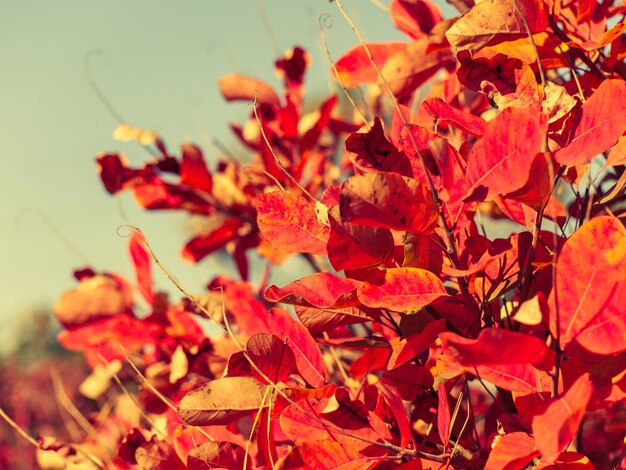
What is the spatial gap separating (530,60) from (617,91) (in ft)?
0.57

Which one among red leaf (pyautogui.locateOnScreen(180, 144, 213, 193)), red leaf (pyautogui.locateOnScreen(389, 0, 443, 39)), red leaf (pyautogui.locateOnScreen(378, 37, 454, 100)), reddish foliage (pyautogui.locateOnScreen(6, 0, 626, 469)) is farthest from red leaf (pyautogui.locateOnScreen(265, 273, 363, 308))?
red leaf (pyautogui.locateOnScreen(180, 144, 213, 193))

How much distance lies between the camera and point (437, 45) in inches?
34.9

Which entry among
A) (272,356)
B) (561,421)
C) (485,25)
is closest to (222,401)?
(272,356)

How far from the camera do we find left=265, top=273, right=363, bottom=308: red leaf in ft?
2.00

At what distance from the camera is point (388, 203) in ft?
1.66

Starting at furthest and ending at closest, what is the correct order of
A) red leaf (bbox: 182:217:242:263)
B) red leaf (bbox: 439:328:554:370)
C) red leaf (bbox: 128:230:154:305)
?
1. red leaf (bbox: 182:217:242:263)
2. red leaf (bbox: 128:230:154:305)
3. red leaf (bbox: 439:328:554:370)

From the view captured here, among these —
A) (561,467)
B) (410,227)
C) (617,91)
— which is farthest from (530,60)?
(561,467)

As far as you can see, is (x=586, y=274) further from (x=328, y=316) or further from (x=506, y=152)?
(x=328, y=316)

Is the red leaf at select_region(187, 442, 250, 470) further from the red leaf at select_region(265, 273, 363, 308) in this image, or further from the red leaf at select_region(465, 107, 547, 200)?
the red leaf at select_region(465, 107, 547, 200)

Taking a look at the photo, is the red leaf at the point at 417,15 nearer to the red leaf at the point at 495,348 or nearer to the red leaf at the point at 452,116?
the red leaf at the point at 452,116

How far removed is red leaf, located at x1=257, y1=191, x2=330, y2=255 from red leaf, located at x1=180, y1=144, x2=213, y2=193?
65 cm

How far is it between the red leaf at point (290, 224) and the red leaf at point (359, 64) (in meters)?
0.37

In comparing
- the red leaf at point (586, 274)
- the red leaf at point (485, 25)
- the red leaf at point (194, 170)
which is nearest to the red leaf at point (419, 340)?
the red leaf at point (586, 274)

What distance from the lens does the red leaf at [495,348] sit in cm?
47
